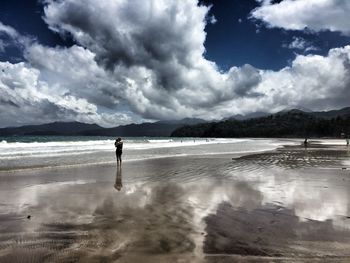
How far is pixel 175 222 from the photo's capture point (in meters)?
8.48

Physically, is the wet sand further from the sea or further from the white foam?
the white foam

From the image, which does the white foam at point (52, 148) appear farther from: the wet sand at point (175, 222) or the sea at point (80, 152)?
the wet sand at point (175, 222)

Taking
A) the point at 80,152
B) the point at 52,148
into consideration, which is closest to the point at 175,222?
the point at 80,152

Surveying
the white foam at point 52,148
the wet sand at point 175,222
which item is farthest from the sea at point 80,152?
the wet sand at point 175,222

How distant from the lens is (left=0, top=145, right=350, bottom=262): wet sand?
246 inches

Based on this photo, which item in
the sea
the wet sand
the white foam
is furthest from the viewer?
the white foam

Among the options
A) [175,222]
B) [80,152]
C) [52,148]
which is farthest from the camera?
[52,148]

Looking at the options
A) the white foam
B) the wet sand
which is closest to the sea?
the white foam

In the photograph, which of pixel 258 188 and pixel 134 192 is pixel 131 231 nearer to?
pixel 134 192

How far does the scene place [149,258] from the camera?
5.95 m

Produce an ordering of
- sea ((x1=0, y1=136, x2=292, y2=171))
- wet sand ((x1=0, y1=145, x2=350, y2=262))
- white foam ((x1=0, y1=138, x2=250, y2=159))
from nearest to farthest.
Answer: wet sand ((x1=0, y1=145, x2=350, y2=262)), sea ((x1=0, y1=136, x2=292, y2=171)), white foam ((x1=0, y1=138, x2=250, y2=159))

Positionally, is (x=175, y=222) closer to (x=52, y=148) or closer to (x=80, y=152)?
(x=80, y=152)

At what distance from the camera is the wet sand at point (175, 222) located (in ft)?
20.5

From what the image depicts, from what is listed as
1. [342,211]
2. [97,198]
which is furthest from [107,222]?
[342,211]
